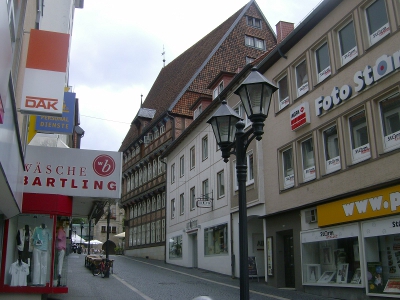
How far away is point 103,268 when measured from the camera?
21.7 metres

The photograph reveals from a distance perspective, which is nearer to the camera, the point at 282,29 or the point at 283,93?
the point at 283,93

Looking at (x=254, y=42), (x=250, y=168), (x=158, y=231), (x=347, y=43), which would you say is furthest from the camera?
(x=158, y=231)

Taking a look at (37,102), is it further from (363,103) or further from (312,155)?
(312,155)

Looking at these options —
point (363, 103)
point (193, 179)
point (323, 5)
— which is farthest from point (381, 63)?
point (193, 179)

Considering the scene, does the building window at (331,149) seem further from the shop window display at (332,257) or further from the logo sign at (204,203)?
the logo sign at (204,203)

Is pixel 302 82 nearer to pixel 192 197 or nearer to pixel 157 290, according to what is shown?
pixel 157 290

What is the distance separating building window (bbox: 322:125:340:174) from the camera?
16.1 meters

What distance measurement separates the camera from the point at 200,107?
3350 centimetres

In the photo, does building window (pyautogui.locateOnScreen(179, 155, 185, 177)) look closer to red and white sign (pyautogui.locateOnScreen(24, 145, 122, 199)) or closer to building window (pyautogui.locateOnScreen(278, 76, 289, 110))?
building window (pyautogui.locateOnScreen(278, 76, 289, 110))

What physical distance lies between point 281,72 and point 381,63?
21.7 ft

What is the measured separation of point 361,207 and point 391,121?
2.66 m

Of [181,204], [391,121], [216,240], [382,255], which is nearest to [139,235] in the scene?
[181,204]

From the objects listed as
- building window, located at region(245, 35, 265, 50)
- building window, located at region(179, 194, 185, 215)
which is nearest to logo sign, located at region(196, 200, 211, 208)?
building window, located at region(179, 194, 185, 215)

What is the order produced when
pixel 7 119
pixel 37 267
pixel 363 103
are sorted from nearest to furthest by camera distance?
pixel 7 119
pixel 37 267
pixel 363 103
